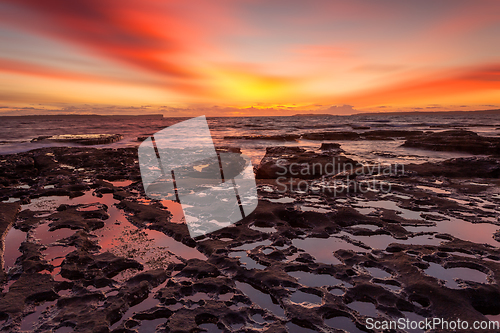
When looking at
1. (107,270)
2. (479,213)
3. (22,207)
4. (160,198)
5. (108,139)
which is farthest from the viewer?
(108,139)

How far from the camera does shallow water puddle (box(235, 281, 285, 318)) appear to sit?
10.1 ft

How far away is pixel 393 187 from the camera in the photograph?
8.07 metres

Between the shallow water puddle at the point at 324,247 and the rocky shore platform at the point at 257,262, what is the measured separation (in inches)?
1.0

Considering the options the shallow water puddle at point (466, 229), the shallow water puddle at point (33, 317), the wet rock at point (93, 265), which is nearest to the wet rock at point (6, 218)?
the wet rock at point (93, 265)

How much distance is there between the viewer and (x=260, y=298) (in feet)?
10.8

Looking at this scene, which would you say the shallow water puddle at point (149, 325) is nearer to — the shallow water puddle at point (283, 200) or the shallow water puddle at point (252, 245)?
the shallow water puddle at point (252, 245)

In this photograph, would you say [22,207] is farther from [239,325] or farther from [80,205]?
[239,325]

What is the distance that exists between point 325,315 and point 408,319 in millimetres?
959

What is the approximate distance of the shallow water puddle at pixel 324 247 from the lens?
13.8ft

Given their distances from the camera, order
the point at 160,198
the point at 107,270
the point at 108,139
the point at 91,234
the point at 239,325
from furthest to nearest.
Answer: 1. the point at 108,139
2. the point at 160,198
3. the point at 91,234
4. the point at 107,270
5. the point at 239,325

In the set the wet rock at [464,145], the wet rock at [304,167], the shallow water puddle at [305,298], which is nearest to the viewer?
the shallow water puddle at [305,298]

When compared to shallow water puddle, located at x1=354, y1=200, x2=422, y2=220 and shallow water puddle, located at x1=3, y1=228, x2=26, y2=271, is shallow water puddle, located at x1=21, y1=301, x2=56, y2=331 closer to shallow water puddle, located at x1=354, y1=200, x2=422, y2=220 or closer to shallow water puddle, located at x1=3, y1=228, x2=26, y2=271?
shallow water puddle, located at x1=3, y1=228, x2=26, y2=271

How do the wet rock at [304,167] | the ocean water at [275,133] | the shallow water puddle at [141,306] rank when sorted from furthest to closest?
1. the ocean water at [275,133]
2. the wet rock at [304,167]
3. the shallow water puddle at [141,306]

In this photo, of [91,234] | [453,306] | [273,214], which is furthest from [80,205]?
[453,306]
